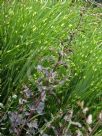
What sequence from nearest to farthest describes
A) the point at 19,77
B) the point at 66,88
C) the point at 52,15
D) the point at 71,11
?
the point at 19,77 → the point at 66,88 → the point at 52,15 → the point at 71,11

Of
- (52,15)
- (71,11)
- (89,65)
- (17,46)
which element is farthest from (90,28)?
(17,46)

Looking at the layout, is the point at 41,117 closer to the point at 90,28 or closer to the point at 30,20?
the point at 30,20

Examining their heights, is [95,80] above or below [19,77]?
below

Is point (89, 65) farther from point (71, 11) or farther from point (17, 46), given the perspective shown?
point (71, 11)

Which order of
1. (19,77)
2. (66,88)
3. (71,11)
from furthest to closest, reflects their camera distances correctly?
1. (71,11)
2. (66,88)
3. (19,77)

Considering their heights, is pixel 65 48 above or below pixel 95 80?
above

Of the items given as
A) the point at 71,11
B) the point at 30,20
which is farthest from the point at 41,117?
the point at 71,11

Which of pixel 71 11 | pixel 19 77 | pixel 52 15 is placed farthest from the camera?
pixel 71 11

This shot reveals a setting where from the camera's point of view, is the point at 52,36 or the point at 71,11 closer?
the point at 52,36

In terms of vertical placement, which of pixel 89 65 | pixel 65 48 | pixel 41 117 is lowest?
pixel 41 117
